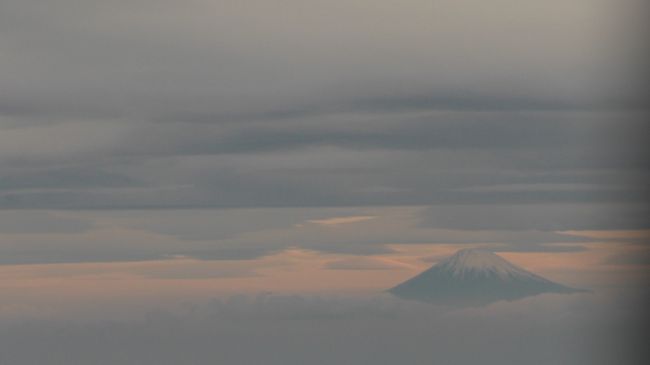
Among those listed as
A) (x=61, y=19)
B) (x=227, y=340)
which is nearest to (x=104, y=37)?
(x=61, y=19)

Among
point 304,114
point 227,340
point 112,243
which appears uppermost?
point 304,114

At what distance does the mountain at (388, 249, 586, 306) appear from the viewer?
1.98 m

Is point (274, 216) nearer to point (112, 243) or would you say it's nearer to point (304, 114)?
point (304, 114)

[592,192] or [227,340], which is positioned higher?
[592,192]

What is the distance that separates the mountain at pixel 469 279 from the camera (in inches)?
77.9

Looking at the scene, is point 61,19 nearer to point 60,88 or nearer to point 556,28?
point 60,88

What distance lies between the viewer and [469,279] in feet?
6.47

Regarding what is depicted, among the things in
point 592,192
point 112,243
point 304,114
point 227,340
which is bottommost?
point 227,340

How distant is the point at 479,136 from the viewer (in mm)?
2002

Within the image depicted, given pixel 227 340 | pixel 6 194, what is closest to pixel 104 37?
pixel 6 194

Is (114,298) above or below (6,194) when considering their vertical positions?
below

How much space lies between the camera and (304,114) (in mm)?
1984

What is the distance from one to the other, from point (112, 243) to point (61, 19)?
0.50m

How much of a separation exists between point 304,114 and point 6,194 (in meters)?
0.68
